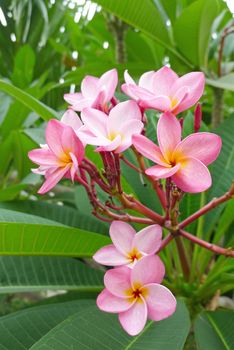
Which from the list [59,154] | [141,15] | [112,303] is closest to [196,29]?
[141,15]

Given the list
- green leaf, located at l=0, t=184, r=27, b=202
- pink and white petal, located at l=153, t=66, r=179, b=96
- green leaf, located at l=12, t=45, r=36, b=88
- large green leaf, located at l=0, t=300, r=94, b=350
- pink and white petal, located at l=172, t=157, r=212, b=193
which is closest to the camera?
pink and white petal, located at l=172, t=157, r=212, b=193

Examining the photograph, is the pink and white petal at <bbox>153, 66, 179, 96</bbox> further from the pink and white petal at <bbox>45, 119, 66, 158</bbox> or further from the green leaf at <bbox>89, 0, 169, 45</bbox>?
the green leaf at <bbox>89, 0, 169, 45</bbox>

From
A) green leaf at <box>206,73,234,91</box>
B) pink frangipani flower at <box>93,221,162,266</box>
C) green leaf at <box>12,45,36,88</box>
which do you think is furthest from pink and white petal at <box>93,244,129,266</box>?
green leaf at <box>12,45,36,88</box>

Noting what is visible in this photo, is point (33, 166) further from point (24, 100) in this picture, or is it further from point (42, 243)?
point (42, 243)

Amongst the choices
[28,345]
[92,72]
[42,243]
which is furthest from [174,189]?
[92,72]

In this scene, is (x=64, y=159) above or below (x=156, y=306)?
above

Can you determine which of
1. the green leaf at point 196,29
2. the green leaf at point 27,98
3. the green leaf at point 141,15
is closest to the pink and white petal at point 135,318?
the green leaf at point 27,98

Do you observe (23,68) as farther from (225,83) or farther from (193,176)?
(193,176)
